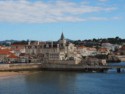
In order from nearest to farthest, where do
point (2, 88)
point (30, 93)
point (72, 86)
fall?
point (30, 93)
point (2, 88)
point (72, 86)

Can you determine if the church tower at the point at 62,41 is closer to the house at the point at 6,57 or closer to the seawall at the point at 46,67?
the house at the point at 6,57

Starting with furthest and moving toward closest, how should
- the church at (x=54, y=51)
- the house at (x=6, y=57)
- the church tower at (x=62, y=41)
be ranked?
1. the church tower at (x=62, y=41)
2. the house at (x=6, y=57)
3. the church at (x=54, y=51)

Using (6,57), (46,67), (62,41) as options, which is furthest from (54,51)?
(46,67)

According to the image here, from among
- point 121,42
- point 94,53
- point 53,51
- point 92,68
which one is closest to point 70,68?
point 92,68

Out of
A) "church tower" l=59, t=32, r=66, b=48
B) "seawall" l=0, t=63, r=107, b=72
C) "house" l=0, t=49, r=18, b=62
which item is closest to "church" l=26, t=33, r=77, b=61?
"church tower" l=59, t=32, r=66, b=48

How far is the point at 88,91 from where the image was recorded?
130 ft

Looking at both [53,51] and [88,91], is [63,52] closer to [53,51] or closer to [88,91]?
[53,51]

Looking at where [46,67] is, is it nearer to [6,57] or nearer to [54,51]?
[54,51]

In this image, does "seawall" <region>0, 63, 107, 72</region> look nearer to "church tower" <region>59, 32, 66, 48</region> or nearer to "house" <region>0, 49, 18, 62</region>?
"house" <region>0, 49, 18, 62</region>

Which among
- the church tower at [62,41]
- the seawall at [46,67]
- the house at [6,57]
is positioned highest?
the church tower at [62,41]

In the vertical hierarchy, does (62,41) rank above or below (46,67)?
above

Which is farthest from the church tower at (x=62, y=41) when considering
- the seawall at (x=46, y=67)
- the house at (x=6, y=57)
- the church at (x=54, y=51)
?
the seawall at (x=46, y=67)

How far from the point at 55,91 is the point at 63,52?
40.1 m

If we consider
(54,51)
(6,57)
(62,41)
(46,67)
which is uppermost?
(62,41)
